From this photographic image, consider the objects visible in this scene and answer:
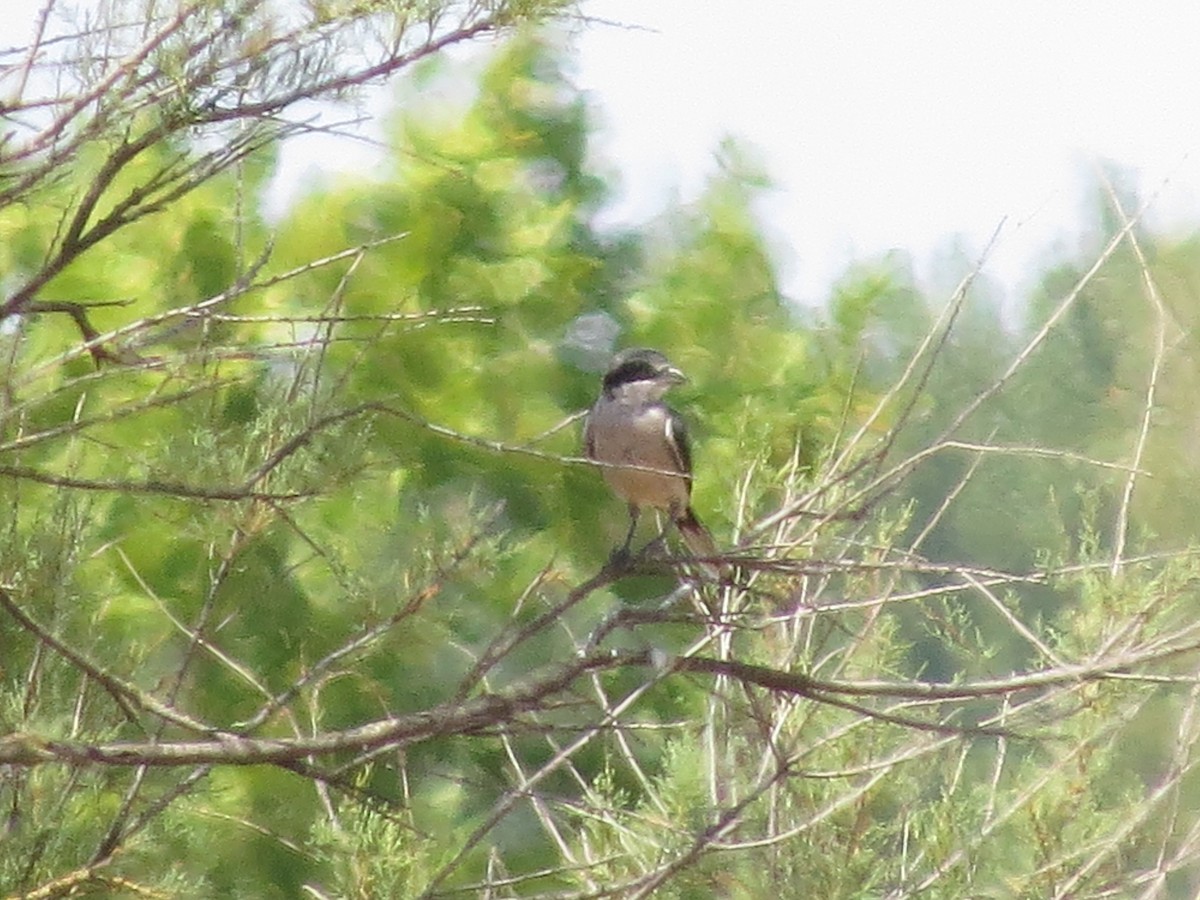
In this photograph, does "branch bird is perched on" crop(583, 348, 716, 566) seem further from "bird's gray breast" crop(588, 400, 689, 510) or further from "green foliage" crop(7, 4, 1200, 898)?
"green foliage" crop(7, 4, 1200, 898)

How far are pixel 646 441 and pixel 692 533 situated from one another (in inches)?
10.9

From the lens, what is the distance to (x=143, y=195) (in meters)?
2.10

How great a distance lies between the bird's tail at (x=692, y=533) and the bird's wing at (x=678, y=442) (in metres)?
0.13

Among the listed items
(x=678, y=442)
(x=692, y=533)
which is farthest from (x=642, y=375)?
(x=692, y=533)

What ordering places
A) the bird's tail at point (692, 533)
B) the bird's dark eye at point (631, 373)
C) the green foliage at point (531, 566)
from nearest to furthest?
the green foliage at point (531, 566)
the bird's tail at point (692, 533)
the bird's dark eye at point (631, 373)

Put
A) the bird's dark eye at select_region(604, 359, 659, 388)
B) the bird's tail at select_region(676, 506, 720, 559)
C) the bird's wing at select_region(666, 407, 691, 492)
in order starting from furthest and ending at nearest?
the bird's dark eye at select_region(604, 359, 659, 388) → the bird's wing at select_region(666, 407, 691, 492) → the bird's tail at select_region(676, 506, 720, 559)

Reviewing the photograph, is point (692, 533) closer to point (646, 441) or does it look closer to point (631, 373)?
point (646, 441)

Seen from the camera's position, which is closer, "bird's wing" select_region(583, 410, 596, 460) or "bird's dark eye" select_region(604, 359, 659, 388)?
"bird's wing" select_region(583, 410, 596, 460)

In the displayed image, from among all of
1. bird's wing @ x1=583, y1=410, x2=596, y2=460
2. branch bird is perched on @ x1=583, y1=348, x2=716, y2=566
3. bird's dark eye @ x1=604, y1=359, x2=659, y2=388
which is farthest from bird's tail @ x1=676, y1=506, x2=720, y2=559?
bird's dark eye @ x1=604, y1=359, x2=659, y2=388

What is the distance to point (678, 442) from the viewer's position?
418cm

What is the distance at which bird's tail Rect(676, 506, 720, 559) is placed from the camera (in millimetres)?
4051

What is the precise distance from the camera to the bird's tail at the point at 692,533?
4.05 m

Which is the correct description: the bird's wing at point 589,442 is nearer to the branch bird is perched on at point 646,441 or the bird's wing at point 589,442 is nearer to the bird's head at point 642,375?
the branch bird is perched on at point 646,441

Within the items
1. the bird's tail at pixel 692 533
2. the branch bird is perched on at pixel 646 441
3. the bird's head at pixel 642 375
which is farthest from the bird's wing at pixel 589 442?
the bird's tail at pixel 692 533
